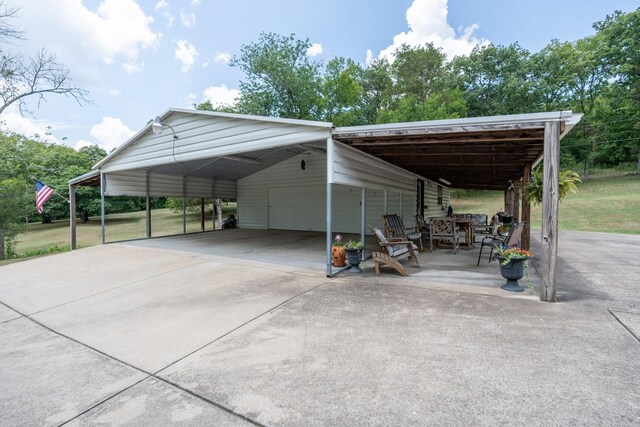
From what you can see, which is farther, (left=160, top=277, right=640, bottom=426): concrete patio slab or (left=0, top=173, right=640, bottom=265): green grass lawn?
(left=0, top=173, right=640, bottom=265): green grass lawn

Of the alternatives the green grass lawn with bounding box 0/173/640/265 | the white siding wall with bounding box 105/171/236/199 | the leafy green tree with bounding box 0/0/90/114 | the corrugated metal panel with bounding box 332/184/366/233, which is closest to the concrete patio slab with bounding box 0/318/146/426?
the green grass lawn with bounding box 0/173/640/265

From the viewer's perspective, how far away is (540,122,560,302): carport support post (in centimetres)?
354

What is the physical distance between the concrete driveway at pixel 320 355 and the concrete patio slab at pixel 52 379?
1cm

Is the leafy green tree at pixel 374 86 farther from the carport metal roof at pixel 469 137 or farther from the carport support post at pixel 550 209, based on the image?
the carport support post at pixel 550 209

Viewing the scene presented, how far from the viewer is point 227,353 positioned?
252 cm

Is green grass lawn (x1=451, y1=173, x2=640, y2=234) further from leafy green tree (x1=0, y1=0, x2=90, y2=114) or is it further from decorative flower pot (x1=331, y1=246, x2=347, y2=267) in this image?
leafy green tree (x1=0, y1=0, x2=90, y2=114)

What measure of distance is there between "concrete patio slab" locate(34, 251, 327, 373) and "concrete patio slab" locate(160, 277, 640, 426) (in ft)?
1.12

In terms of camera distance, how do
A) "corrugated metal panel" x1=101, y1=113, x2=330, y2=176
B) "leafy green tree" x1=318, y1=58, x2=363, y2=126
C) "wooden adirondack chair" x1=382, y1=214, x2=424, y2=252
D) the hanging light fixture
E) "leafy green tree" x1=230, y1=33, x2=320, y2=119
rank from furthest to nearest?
"leafy green tree" x1=318, y1=58, x2=363, y2=126
"leafy green tree" x1=230, y1=33, x2=320, y2=119
the hanging light fixture
"wooden adirondack chair" x1=382, y1=214, x2=424, y2=252
"corrugated metal panel" x1=101, y1=113, x2=330, y2=176

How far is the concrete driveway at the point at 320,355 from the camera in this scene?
178 cm

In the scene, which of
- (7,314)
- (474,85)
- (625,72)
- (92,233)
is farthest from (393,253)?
(625,72)

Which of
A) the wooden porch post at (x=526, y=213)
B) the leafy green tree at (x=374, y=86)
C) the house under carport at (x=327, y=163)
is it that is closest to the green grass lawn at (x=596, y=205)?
the house under carport at (x=327, y=163)

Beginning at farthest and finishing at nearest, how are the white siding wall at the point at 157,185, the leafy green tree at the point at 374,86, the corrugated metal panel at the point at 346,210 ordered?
the leafy green tree at the point at 374,86, the corrugated metal panel at the point at 346,210, the white siding wall at the point at 157,185

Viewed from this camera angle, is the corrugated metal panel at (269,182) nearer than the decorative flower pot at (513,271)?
No

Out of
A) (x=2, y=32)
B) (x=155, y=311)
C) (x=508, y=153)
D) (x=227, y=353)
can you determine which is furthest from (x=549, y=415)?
(x=2, y=32)
